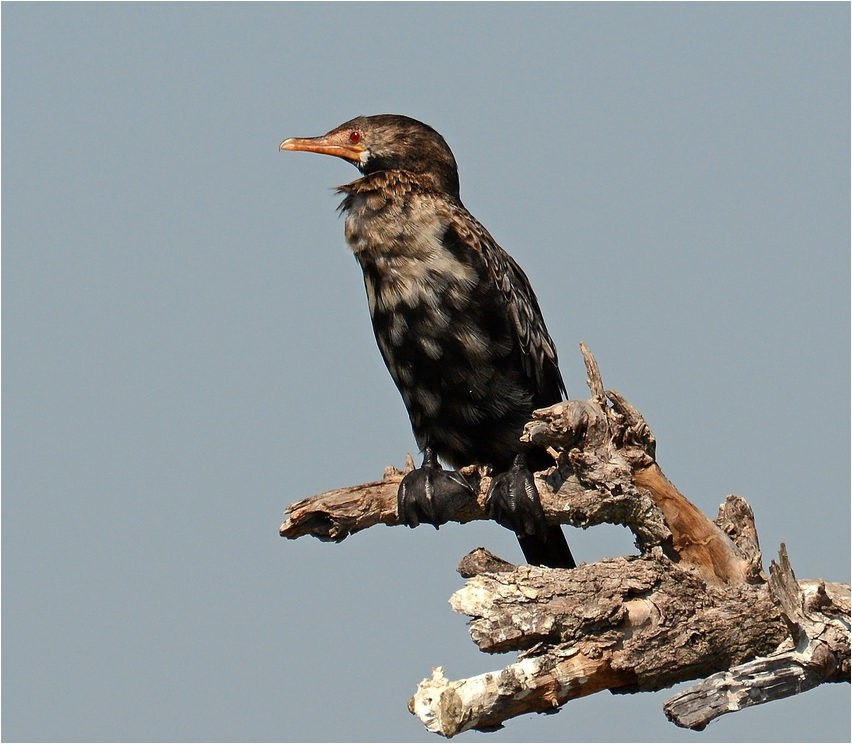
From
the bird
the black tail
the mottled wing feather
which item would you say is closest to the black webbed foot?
the bird

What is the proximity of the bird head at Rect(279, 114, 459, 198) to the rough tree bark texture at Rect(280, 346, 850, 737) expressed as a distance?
1581 mm

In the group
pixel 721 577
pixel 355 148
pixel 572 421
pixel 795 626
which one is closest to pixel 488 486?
pixel 572 421

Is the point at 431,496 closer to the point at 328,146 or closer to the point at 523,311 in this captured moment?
the point at 523,311

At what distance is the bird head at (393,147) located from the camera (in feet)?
21.4

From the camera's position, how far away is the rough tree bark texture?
5016 mm

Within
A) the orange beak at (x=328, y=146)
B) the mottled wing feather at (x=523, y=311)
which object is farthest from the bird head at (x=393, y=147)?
the mottled wing feather at (x=523, y=311)

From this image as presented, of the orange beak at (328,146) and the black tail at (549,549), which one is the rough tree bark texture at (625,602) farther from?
the orange beak at (328,146)

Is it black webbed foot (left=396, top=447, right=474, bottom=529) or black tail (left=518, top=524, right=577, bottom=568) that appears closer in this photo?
black webbed foot (left=396, top=447, right=474, bottom=529)

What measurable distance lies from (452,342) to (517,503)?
0.96m

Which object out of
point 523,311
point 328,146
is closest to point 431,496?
point 523,311

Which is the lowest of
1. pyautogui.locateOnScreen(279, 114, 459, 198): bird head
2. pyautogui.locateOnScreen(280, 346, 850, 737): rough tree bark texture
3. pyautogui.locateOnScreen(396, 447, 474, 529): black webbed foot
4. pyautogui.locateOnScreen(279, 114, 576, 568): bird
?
pyautogui.locateOnScreen(280, 346, 850, 737): rough tree bark texture

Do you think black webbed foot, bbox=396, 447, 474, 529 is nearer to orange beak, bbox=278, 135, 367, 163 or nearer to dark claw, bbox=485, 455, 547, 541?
dark claw, bbox=485, 455, 547, 541

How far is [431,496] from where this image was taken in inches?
236

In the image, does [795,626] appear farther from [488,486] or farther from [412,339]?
[412,339]
